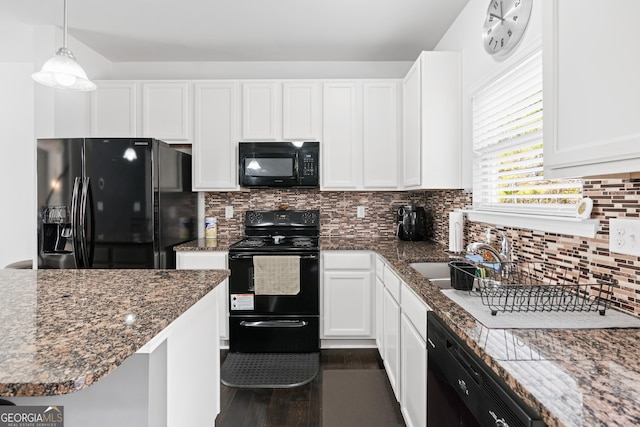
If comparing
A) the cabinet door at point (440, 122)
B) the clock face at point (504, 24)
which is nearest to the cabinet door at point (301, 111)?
the cabinet door at point (440, 122)

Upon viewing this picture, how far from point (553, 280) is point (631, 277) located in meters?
0.41

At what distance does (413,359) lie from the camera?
5.73 ft

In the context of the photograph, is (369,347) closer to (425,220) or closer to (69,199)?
(425,220)

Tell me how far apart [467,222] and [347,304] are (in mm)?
1176

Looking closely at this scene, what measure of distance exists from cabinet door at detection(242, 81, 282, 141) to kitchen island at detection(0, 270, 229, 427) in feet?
6.22

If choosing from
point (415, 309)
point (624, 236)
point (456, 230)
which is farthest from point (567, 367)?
point (456, 230)

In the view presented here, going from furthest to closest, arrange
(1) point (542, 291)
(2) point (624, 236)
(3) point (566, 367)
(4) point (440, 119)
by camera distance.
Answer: (4) point (440, 119)
(1) point (542, 291)
(2) point (624, 236)
(3) point (566, 367)

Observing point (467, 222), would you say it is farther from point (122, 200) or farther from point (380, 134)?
point (122, 200)

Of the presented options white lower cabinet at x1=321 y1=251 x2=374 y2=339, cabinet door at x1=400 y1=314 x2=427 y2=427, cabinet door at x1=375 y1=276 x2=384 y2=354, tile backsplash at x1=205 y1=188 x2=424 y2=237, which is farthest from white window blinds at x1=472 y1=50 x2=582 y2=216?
tile backsplash at x1=205 y1=188 x2=424 y2=237

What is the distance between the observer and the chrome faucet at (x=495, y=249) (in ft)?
5.30

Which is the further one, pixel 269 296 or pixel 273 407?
pixel 269 296

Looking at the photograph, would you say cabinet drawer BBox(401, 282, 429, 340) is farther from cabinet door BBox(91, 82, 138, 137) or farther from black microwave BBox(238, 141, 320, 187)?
cabinet door BBox(91, 82, 138, 137)

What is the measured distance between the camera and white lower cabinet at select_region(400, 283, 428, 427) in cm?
156

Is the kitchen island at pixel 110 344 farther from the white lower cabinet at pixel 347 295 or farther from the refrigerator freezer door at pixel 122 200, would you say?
the white lower cabinet at pixel 347 295
